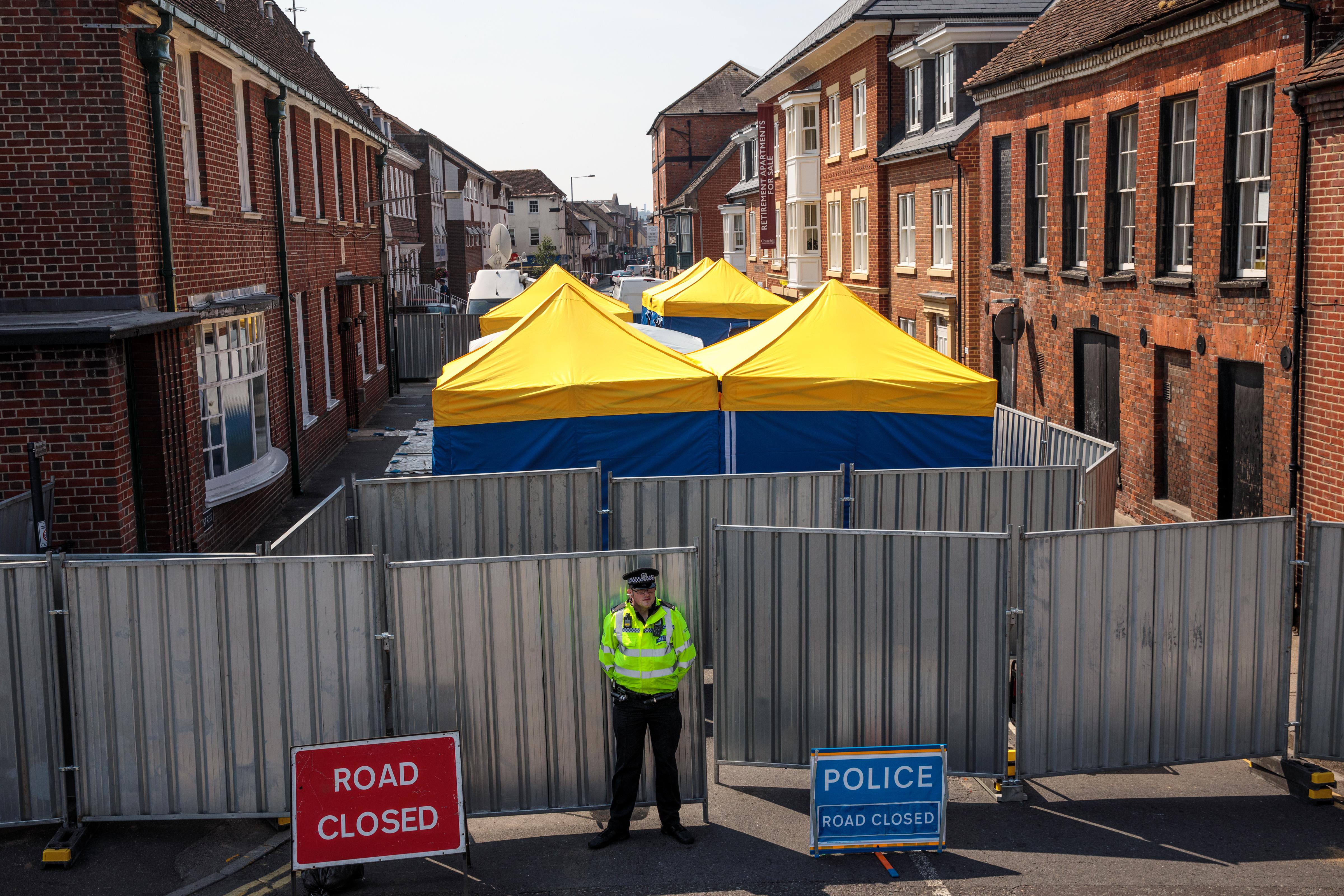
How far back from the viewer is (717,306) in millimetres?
24609

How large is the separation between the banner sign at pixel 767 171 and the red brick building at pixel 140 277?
24008 mm

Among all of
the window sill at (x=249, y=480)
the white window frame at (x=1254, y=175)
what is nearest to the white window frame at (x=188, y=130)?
the window sill at (x=249, y=480)

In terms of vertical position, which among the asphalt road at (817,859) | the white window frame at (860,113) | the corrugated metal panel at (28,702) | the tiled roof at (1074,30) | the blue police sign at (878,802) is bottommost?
the asphalt road at (817,859)

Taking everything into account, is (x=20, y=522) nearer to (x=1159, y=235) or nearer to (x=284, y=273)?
(x=284, y=273)

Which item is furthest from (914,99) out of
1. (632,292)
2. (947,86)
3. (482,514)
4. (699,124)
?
(699,124)

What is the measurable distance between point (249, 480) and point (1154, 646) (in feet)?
34.6

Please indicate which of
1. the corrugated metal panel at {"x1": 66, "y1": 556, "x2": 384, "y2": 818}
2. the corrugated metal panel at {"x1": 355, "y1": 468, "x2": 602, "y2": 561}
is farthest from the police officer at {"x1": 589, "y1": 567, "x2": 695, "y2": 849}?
the corrugated metal panel at {"x1": 355, "y1": 468, "x2": 602, "y2": 561}

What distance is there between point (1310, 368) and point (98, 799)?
10.8 metres

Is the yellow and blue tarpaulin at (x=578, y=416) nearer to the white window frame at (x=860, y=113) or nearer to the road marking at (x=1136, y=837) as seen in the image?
the road marking at (x=1136, y=837)

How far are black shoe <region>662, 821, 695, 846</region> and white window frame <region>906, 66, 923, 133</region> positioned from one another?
2210 centimetres

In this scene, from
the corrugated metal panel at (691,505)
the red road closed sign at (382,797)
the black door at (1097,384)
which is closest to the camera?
the red road closed sign at (382,797)

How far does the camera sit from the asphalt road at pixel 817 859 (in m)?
6.37

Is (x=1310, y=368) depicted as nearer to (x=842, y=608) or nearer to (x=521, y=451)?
(x=842, y=608)

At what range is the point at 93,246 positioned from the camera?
425 inches
